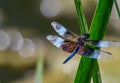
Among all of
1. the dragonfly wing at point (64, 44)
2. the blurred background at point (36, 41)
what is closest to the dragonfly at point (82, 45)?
the dragonfly wing at point (64, 44)

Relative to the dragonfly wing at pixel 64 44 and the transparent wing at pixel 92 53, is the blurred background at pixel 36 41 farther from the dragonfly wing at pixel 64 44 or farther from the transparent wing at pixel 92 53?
the transparent wing at pixel 92 53

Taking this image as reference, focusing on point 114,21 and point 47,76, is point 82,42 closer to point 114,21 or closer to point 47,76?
point 47,76

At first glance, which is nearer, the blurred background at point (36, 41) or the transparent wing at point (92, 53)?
the transparent wing at point (92, 53)

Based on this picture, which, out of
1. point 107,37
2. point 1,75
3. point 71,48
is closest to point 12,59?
point 1,75

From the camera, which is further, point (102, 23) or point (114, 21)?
point (114, 21)

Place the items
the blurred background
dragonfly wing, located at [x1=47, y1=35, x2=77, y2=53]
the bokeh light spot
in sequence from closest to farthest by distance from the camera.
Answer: dragonfly wing, located at [x1=47, y1=35, x2=77, y2=53] < the blurred background < the bokeh light spot

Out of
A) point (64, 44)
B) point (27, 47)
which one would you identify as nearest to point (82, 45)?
point (64, 44)

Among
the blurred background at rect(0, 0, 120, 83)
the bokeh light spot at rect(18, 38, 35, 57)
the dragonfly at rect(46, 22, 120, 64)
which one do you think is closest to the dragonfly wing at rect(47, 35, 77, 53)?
the dragonfly at rect(46, 22, 120, 64)

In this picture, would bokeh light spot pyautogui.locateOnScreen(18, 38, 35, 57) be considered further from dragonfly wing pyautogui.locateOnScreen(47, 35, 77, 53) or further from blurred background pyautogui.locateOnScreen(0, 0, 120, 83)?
dragonfly wing pyautogui.locateOnScreen(47, 35, 77, 53)
